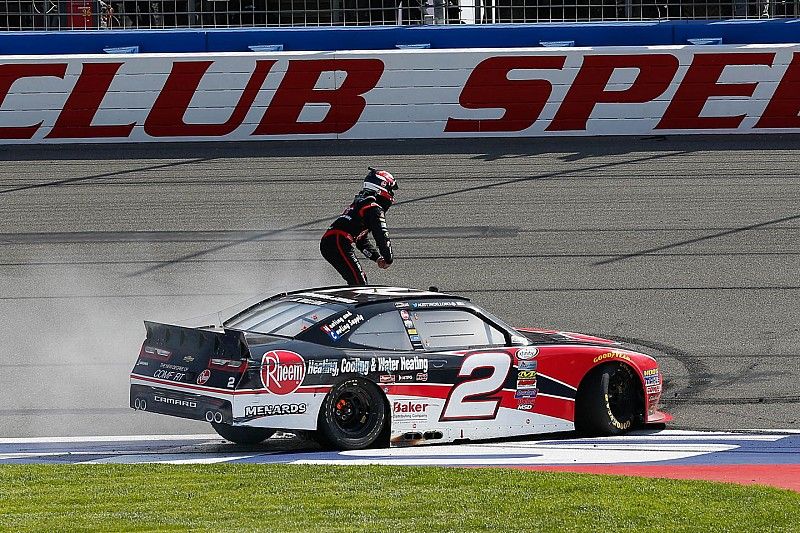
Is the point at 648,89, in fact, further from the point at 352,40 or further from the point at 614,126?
the point at 352,40

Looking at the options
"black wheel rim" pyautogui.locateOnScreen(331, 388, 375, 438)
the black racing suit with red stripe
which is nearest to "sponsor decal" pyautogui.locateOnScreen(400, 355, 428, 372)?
"black wheel rim" pyautogui.locateOnScreen(331, 388, 375, 438)

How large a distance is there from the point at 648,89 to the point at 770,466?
12.7 m

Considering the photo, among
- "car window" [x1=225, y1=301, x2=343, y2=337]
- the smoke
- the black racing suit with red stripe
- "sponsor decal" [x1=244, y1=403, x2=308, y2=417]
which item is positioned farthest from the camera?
the black racing suit with red stripe

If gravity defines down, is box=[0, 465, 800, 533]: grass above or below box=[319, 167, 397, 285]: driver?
below

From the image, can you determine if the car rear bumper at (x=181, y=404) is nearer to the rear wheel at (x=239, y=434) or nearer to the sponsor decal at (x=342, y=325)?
the rear wheel at (x=239, y=434)

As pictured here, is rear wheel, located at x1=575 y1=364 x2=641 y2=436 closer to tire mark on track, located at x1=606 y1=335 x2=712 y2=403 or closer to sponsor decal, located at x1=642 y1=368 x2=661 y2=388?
sponsor decal, located at x1=642 y1=368 x2=661 y2=388

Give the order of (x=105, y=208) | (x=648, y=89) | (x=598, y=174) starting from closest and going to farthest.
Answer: (x=105, y=208) → (x=598, y=174) → (x=648, y=89)

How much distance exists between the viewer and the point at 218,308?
13805 millimetres

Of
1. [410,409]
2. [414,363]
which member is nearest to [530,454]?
[410,409]

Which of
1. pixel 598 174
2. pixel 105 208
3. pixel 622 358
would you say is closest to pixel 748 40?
pixel 598 174

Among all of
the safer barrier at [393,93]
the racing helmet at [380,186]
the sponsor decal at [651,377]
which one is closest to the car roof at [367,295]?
the sponsor decal at [651,377]

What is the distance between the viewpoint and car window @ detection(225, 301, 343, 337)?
9.02m

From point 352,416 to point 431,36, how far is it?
13391mm

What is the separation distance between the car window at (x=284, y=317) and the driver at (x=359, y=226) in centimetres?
280
